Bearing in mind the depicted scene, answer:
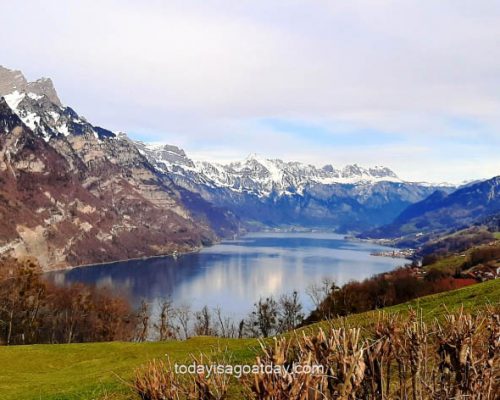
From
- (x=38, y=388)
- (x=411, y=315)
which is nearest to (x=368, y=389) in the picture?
(x=411, y=315)

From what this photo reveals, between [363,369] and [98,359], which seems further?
[98,359]

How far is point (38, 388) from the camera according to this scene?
2936cm

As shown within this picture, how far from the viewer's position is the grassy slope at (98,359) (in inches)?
1062

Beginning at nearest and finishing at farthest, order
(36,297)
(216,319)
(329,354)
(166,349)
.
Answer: (329,354), (166,349), (36,297), (216,319)

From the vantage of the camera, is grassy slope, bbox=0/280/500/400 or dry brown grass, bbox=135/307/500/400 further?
grassy slope, bbox=0/280/500/400

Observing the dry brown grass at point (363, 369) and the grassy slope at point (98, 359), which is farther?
the grassy slope at point (98, 359)

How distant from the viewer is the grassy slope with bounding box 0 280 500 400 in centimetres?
2698

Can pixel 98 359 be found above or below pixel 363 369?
below

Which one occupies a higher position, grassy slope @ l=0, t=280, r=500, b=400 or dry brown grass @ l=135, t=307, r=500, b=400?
dry brown grass @ l=135, t=307, r=500, b=400

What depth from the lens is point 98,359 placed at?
1596 inches

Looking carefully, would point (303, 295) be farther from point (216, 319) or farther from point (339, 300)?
point (339, 300)

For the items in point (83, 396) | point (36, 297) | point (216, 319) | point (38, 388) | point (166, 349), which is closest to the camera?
point (83, 396)

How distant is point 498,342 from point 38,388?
1129 inches

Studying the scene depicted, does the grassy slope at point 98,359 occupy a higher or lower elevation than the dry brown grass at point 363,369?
lower
